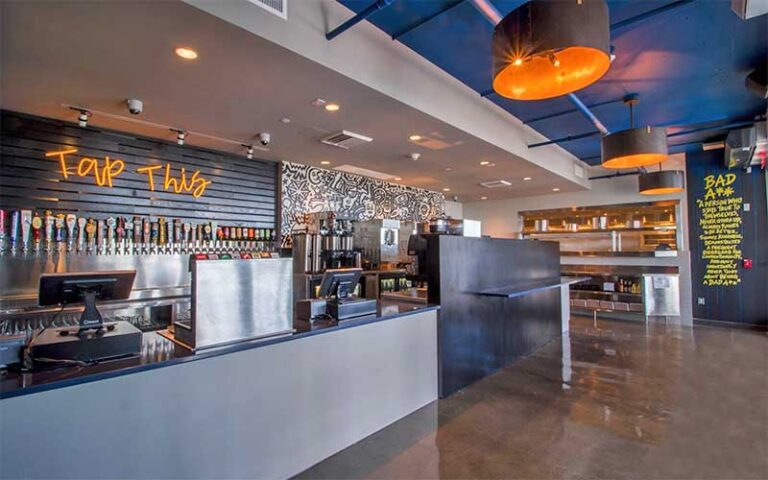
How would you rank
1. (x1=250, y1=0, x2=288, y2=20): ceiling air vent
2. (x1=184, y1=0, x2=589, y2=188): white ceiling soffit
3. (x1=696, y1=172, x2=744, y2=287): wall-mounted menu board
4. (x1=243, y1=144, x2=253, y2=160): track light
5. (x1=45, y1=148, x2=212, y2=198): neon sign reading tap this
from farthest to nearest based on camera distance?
(x1=696, y1=172, x2=744, y2=287): wall-mounted menu board, (x1=243, y1=144, x2=253, y2=160): track light, (x1=45, y1=148, x2=212, y2=198): neon sign reading tap this, (x1=184, y1=0, x2=589, y2=188): white ceiling soffit, (x1=250, y1=0, x2=288, y2=20): ceiling air vent

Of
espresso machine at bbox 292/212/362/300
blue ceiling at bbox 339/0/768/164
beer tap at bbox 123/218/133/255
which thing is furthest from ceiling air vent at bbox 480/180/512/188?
beer tap at bbox 123/218/133/255

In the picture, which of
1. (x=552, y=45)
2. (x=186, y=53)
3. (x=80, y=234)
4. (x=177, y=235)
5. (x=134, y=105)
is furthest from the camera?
(x=177, y=235)

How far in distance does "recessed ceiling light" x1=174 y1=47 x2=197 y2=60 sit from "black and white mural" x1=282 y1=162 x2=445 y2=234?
3.36 meters

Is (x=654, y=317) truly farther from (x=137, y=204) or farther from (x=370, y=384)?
(x=137, y=204)

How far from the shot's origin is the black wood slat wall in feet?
12.9

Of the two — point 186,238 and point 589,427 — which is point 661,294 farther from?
point 186,238

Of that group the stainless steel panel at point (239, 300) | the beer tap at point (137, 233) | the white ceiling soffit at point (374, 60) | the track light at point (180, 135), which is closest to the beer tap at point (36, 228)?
the beer tap at point (137, 233)

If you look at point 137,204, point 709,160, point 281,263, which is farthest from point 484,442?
point 709,160

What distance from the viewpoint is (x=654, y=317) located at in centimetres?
807

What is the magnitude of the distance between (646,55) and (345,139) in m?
3.48

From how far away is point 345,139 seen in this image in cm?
480

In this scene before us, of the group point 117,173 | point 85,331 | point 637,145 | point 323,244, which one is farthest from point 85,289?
point 637,145

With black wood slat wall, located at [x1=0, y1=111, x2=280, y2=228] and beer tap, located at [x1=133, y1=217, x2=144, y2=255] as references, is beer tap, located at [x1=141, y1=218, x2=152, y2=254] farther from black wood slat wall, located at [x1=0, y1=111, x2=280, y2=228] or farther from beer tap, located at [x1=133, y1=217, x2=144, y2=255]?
black wood slat wall, located at [x1=0, y1=111, x2=280, y2=228]

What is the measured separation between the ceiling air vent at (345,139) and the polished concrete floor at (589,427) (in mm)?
3264
